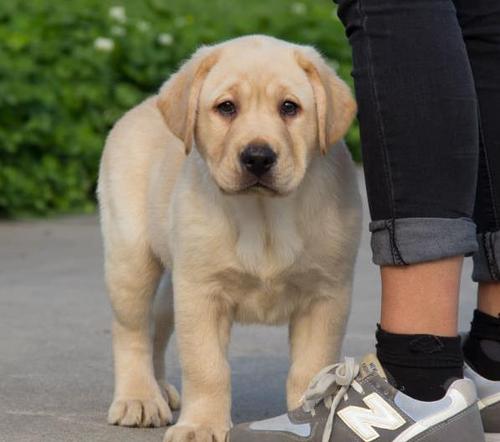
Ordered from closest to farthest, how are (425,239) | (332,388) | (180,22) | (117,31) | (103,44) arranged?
1. (425,239)
2. (332,388)
3. (103,44)
4. (117,31)
5. (180,22)

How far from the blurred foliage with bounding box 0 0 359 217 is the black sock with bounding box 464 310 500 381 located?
5.39 metres

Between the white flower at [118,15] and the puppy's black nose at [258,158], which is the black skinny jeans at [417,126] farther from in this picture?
the white flower at [118,15]

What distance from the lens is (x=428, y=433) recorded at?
3.26m

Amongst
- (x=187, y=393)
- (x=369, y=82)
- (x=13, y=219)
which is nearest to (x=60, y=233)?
(x=13, y=219)

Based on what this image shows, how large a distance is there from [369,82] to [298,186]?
1.72 feet

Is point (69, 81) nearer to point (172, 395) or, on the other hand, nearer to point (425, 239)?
point (172, 395)

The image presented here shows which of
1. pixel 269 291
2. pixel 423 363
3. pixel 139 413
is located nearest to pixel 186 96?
pixel 269 291

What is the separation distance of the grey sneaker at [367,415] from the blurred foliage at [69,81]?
5.66 meters

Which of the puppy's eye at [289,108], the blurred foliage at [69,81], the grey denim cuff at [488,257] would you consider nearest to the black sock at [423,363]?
the grey denim cuff at [488,257]

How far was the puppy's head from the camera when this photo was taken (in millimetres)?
3617

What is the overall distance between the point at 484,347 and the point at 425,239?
0.63 meters

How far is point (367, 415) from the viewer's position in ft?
10.9

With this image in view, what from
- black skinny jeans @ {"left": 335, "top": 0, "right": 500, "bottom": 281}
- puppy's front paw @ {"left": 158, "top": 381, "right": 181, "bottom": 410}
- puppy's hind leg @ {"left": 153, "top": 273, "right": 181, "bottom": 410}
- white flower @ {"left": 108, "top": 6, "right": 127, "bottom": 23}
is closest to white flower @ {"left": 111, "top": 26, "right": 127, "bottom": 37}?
white flower @ {"left": 108, "top": 6, "right": 127, "bottom": 23}

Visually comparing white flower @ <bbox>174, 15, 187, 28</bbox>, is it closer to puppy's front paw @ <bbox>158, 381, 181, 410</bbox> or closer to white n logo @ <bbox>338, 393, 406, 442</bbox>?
puppy's front paw @ <bbox>158, 381, 181, 410</bbox>
